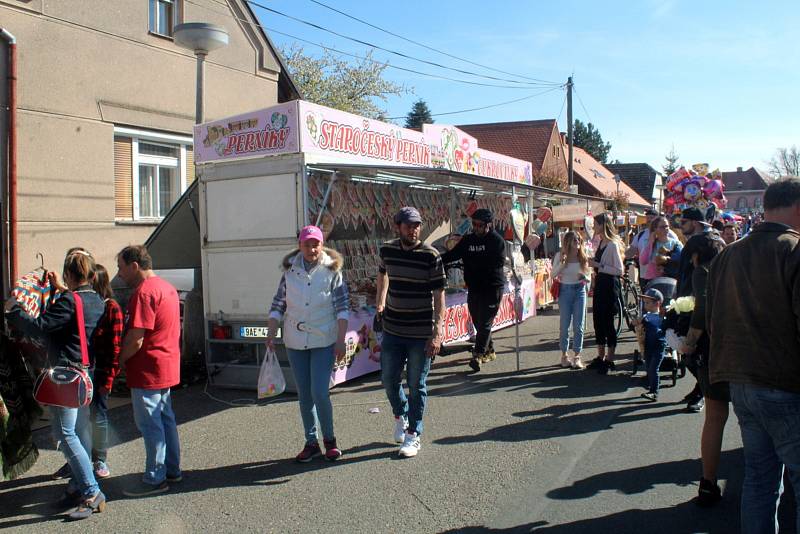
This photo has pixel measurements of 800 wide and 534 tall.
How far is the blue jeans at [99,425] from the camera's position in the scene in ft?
16.0

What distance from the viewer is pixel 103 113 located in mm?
10383

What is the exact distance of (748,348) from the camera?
3.29 m

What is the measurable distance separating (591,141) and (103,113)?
246 feet

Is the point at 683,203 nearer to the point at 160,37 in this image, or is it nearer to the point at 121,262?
the point at 160,37

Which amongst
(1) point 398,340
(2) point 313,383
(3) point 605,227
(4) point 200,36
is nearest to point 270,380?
(2) point 313,383

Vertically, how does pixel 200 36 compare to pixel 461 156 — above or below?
above

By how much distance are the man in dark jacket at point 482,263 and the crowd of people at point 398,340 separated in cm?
250

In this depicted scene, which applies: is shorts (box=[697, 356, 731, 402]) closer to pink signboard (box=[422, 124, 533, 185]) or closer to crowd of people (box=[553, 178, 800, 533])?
crowd of people (box=[553, 178, 800, 533])

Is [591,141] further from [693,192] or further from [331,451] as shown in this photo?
[331,451]

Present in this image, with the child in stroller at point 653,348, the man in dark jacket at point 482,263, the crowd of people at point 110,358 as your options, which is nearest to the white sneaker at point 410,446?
the crowd of people at point 110,358

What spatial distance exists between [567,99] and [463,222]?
1856 centimetres

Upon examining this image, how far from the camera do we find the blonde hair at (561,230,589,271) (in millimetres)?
8156

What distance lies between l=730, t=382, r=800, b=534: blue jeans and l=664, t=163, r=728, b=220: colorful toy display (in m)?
12.3

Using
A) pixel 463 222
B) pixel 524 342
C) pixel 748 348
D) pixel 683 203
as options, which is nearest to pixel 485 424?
pixel 748 348
